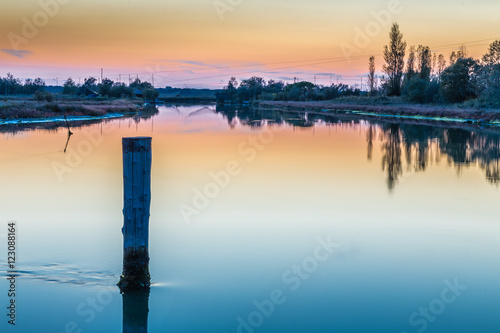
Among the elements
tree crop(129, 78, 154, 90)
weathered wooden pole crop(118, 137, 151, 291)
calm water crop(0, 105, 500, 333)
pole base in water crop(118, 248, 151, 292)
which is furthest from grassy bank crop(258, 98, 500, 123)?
tree crop(129, 78, 154, 90)

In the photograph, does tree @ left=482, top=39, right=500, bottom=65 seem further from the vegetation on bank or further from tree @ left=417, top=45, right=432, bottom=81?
tree @ left=417, top=45, right=432, bottom=81

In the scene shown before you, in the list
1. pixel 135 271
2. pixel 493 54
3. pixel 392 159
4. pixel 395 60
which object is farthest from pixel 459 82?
pixel 135 271

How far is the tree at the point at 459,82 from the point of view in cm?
4825

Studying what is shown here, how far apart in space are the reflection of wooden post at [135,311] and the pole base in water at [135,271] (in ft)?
0.22

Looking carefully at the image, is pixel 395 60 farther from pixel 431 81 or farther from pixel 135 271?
pixel 135 271

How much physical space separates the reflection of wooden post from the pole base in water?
7cm

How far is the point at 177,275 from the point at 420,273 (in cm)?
274

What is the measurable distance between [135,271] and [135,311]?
402 mm

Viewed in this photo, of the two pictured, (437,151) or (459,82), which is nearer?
(437,151)

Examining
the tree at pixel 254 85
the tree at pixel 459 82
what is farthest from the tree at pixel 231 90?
the tree at pixel 459 82

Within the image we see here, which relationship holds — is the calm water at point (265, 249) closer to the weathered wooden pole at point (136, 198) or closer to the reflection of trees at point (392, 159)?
the reflection of trees at point (392, 159)

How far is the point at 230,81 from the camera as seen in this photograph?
151 m

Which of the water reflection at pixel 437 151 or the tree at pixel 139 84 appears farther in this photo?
the tree at pixel 139 84

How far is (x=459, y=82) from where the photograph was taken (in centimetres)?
4822
